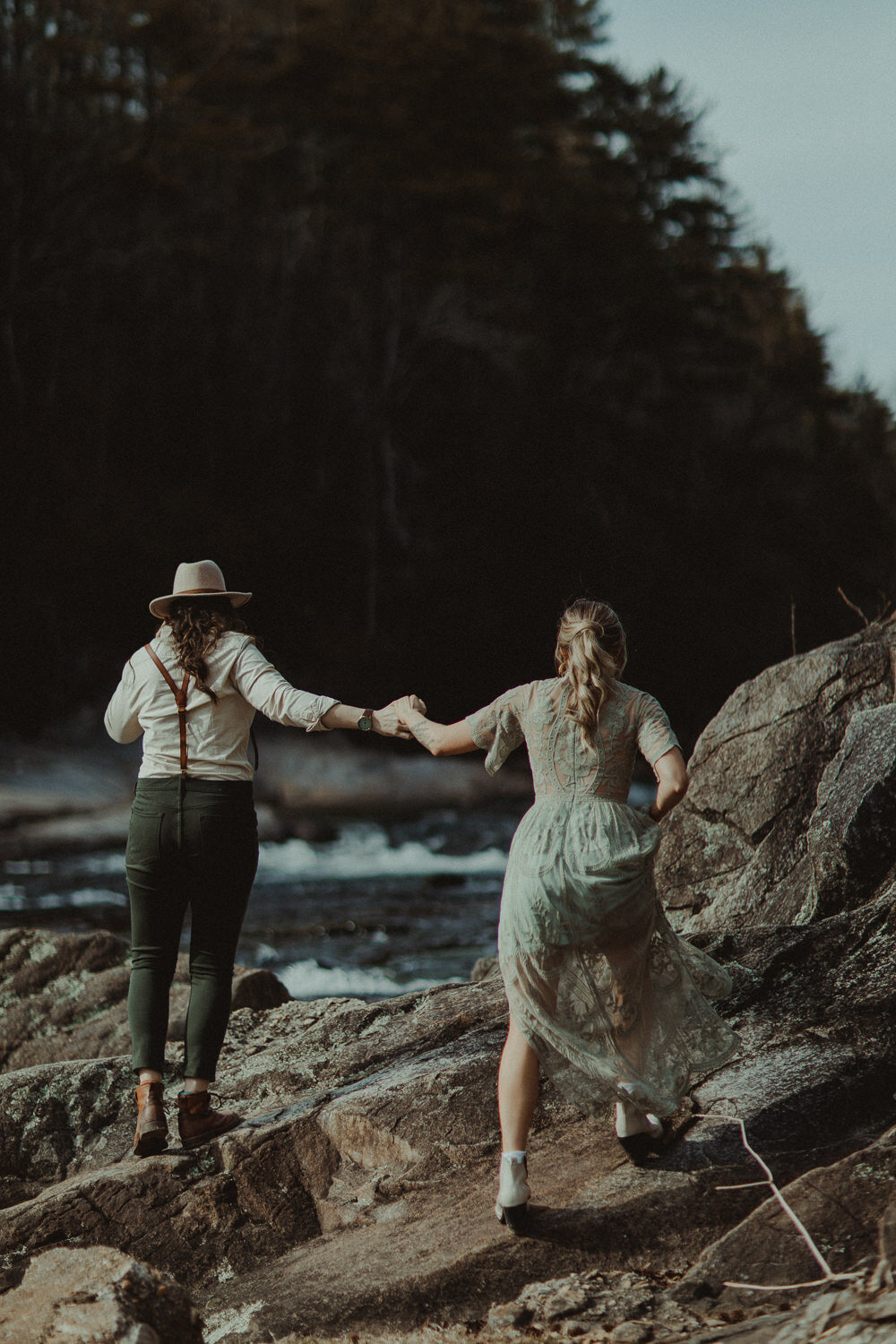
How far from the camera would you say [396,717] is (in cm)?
411

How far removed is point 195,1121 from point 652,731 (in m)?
1.96

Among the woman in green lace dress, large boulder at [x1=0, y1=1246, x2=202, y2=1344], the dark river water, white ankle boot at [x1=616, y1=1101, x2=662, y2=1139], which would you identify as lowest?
the dark river water

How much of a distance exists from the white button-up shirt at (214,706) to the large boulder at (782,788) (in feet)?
7.48

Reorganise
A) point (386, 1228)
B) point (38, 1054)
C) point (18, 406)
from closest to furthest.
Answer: point (386, 1228) → point (38, 1054) → point (18, 406)

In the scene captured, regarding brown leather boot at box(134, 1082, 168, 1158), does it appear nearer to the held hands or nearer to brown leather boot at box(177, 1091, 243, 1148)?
brown leather boot at box(177, 1091, 243, 1148)

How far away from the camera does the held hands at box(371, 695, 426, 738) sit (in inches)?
161

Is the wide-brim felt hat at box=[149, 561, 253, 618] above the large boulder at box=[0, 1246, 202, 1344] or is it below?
above

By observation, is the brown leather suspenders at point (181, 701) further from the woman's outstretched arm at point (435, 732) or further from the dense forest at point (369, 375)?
the dense forest at point (369, 375)

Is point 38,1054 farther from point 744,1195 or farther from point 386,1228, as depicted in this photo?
point 744,1195

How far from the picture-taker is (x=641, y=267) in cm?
3189

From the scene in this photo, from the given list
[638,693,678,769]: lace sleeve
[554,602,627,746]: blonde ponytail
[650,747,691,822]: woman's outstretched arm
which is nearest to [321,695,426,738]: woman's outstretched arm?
[554,602,627,746]: blonde ponytail

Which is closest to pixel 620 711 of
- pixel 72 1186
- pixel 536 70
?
pixel 72 1186

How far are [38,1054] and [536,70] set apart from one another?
104ft

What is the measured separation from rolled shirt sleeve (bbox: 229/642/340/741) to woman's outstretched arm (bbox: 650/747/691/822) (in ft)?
3.81
